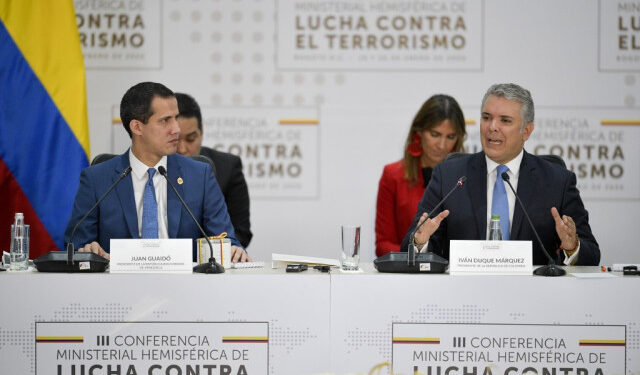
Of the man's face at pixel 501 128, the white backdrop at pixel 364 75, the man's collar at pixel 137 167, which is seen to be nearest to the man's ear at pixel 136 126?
the man's collar at pixel 137 167

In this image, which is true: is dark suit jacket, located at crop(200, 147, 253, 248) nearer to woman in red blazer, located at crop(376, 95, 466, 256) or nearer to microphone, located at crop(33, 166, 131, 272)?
woman in red blazer, located at crop(376, 95, 466, 256)

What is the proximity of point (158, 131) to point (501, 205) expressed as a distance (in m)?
1.65

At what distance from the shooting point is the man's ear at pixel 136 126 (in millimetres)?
3939

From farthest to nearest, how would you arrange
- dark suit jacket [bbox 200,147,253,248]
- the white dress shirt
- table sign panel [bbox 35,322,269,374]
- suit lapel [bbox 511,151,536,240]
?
dark suit jacket [bbox 200,147,253,248]
the white dress shirt
suit lapel [bbox 511,151,536,240]
table sign panel [bbox 35,322,269,374]

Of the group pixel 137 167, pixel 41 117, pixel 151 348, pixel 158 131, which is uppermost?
pixel 41 117

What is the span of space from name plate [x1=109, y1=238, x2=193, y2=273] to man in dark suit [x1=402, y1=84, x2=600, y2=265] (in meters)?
1.14

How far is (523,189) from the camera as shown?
377 cm

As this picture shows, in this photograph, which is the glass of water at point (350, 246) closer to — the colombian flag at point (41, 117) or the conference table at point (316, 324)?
the conference table at point (316, 324)

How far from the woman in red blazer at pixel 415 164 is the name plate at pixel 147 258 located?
2075 mm

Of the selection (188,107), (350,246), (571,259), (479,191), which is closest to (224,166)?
(188,107)

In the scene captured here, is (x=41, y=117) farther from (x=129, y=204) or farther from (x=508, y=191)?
(x=508, y=191)

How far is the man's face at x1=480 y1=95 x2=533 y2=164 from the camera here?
3.78m

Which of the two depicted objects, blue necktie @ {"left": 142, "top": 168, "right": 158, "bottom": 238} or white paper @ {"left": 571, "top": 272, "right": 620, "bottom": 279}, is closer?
white paper @ {"left": 571, "top": 272, "right": 620, "bottom": 279}

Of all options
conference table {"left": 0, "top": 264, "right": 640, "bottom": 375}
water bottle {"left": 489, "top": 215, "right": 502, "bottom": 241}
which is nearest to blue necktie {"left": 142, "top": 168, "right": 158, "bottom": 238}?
conference table {"left": 0, "top": 264, "right": 640, "bottom": 375}
